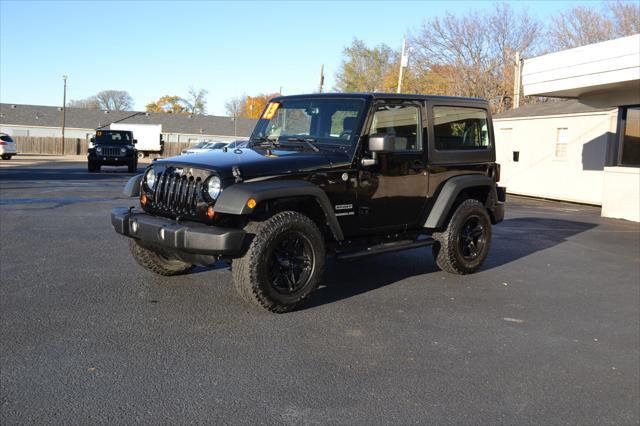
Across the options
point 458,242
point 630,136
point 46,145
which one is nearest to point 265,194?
point 458,242

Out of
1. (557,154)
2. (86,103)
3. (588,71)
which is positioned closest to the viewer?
(588,71)

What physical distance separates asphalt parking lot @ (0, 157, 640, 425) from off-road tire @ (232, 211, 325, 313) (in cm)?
17

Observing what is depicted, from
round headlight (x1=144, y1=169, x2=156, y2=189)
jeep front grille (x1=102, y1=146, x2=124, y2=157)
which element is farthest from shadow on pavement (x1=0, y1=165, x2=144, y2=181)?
round headlight (x1=144, y1=169, x2=156, y2=189)

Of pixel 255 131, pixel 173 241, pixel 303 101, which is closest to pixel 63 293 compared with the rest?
pixel 173 241

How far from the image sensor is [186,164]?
516 cm

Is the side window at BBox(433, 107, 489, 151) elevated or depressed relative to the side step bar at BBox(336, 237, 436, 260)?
elevated

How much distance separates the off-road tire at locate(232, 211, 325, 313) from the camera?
4832 mm

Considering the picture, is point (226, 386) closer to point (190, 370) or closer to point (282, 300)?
point (190, 370)

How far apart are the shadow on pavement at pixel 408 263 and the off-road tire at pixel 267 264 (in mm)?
334

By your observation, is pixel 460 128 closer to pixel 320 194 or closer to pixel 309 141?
pixel 309 141

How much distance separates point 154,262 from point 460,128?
380 centimetres

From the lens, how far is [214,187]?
492 centimetres

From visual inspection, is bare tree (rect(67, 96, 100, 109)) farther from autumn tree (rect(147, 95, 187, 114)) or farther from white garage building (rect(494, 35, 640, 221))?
white garage building (rect(494, 35, 640, 221))

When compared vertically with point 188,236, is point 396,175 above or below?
above
